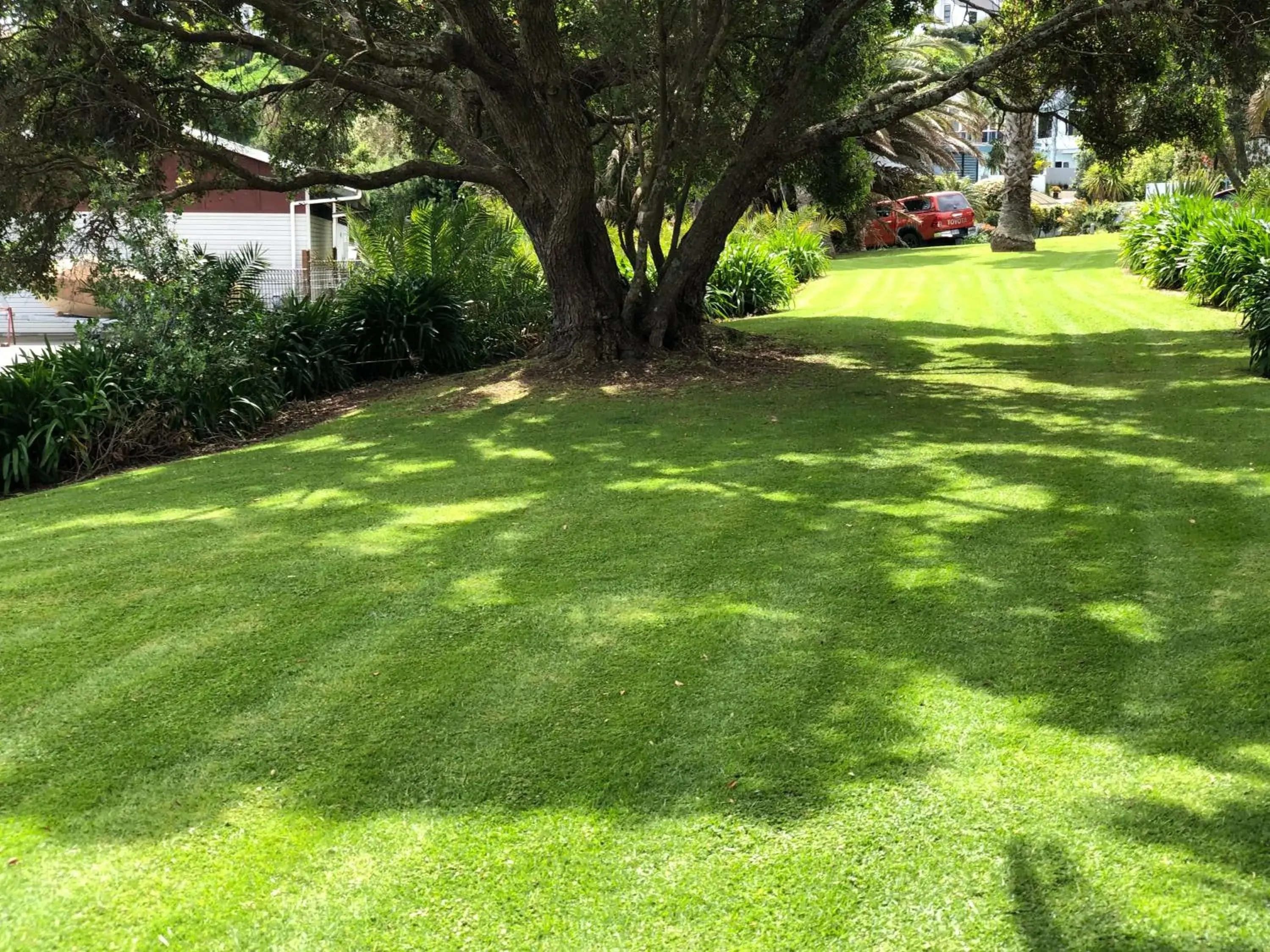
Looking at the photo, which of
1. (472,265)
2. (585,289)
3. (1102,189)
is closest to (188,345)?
(585,289)

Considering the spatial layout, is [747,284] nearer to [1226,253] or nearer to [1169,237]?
[1169,237]

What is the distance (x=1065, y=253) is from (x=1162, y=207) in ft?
20.5

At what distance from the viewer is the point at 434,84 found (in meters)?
12.5

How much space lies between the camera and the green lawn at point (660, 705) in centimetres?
296

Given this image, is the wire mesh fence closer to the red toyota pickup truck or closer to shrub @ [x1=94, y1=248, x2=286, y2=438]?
shrub @ [x1=94, y1=248, x2=286, y2=438]

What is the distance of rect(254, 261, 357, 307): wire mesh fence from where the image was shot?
20.0m

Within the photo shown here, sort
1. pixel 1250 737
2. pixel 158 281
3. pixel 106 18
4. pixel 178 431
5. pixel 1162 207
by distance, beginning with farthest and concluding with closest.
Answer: pixel 1162 207
pixel 158 281
pixel 178 431
pixel 106 18
pixel 1250 737

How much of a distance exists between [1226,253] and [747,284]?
24.7ft

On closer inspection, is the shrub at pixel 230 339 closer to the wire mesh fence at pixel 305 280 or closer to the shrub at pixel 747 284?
the shrub at pixel 747 284

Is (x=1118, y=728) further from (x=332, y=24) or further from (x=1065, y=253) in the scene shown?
(x=1065, y=253)

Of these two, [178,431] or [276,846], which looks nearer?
[276,846]

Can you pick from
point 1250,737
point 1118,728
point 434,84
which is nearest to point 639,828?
point 1118,728

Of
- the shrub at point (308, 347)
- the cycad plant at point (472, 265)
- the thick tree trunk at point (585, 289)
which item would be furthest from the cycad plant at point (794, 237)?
the shrub at point (308, 347)

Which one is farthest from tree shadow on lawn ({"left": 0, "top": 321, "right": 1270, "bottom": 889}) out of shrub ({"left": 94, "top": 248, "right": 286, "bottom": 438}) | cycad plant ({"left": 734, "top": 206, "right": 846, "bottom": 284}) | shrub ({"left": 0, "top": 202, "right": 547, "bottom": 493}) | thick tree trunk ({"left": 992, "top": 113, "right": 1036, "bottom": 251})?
thick tree trunk ({"left": 992, "top": 113, "right": 1036, "bottom": 251})
